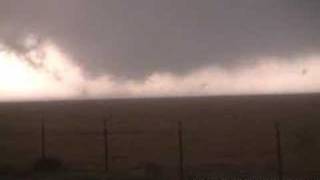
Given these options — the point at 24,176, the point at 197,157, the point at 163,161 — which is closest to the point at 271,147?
the point at 197,157

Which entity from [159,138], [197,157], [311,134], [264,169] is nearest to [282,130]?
[311,134]

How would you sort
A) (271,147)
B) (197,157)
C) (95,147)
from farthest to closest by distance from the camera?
(95,147) → (271,147) → (197,157)

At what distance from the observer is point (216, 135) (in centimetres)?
3847

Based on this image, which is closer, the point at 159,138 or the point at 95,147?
the point at 95,147

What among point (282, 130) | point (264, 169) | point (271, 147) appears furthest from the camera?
point (282, 130)

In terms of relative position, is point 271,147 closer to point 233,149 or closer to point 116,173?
point 233,149

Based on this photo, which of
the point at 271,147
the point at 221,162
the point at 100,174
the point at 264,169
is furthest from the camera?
the point at 271,147

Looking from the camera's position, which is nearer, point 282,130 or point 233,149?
point 233,149

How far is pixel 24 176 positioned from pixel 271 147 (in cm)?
1406

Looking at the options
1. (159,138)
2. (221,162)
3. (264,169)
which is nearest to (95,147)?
(159,138)

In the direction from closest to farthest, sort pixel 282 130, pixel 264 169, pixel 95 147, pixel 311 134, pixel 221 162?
pixel 264 169
pixel 221 162
pixel 95 147
pixel 311 134
pixel 282 130

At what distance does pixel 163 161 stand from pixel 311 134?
44.1ft

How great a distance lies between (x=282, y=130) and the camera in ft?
126

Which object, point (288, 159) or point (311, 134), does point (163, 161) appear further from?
point (311, 134)
